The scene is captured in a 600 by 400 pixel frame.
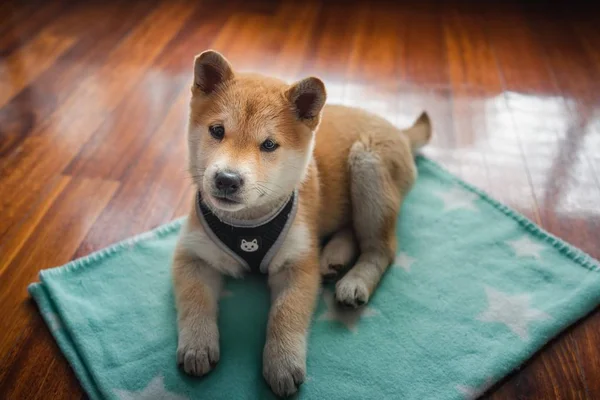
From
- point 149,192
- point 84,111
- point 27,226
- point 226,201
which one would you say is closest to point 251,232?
point 226,201

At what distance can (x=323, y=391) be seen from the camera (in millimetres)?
1687

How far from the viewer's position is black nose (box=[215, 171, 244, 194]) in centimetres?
153

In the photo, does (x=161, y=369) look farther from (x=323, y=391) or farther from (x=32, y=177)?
(x=32, y=177)

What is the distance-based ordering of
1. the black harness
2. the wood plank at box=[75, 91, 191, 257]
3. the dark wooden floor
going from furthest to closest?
the wood plank at box=[75, 91, 191, 257] → the dark wooden floor → the black harness

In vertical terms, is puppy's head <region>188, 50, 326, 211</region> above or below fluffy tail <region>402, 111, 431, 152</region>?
above

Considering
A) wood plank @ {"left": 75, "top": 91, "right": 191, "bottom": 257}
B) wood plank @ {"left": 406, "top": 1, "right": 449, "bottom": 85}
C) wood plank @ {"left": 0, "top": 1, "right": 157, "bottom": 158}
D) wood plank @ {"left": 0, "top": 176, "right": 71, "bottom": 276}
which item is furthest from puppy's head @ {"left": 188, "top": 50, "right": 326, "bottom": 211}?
wood plank @ {"left": 406, "top": 1, "right": 449, "bottom": 85}

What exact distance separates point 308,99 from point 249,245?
541 mm

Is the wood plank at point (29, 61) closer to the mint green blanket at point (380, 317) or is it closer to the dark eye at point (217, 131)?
the mint green blanket at point (380, 317)

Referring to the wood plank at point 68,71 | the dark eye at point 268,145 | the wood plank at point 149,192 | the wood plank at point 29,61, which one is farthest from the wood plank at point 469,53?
the wood plank at point 29,61

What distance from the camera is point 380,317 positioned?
193 cm

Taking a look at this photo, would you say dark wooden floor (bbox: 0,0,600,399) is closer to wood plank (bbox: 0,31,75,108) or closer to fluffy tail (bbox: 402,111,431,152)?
wood plank (bbox: 0,31,75,108)

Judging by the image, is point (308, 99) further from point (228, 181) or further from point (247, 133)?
point (228, 181)

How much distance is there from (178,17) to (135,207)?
81.7 inches

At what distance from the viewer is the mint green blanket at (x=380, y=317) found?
171 centimetres
